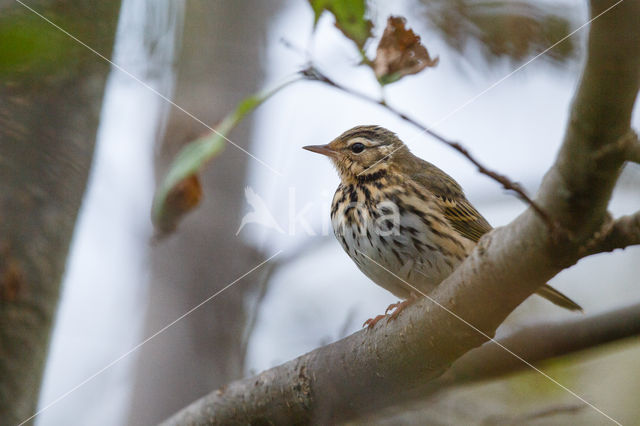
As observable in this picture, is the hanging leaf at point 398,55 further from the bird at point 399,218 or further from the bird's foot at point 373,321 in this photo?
the bird at point 399,218

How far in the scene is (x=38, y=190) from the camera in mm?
3240

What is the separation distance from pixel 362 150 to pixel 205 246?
122 centimetres

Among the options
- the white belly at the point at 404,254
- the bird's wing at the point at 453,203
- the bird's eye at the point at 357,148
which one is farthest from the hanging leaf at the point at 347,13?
the bird's eye at the point at 357,148

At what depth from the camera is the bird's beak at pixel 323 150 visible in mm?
4219

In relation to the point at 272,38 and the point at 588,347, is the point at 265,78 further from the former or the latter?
the point at 588,347

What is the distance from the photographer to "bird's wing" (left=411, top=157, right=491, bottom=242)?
3.73 m

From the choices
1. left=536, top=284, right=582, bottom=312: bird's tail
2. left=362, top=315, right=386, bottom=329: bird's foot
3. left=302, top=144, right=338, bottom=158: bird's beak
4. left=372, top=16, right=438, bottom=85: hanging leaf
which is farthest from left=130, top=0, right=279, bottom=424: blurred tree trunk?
left=372, top=16, right=438, bottom=85: hanging leaf

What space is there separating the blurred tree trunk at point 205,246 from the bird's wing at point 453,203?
1158 mm

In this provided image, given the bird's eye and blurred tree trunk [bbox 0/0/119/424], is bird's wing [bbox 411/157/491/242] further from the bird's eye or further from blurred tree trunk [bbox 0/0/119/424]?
blurred tree trunk [bbox 0/0/119/424]

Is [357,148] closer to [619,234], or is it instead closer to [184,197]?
[184,197]

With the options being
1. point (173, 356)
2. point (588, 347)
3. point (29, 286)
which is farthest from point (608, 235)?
point (173, 356)

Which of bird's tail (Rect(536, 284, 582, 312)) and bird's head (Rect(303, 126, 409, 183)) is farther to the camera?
bird's head (Rect(303, 126, 409, 183))

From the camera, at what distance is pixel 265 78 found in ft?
16.6

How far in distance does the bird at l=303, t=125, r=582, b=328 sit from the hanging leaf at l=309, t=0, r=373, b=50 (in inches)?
50.9
